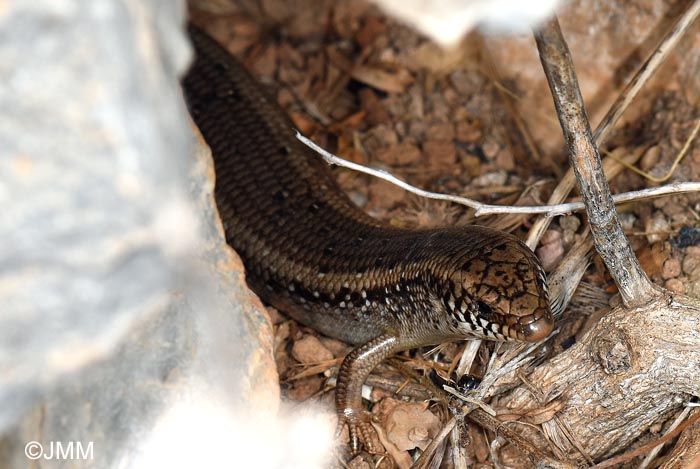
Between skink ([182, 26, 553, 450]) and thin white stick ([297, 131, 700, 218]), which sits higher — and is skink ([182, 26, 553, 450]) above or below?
below

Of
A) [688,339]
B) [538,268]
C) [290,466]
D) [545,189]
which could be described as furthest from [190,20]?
[688,339]

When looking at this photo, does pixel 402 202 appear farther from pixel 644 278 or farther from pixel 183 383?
pixel 183 383

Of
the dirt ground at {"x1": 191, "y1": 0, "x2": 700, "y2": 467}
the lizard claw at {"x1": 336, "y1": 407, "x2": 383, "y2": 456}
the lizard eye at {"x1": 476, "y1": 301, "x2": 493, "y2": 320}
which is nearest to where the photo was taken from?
the lizard eye at {"x1": 476, "y1": 301, "x2": 493, "y2": 320}

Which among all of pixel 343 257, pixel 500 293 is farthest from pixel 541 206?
pixel 343 257

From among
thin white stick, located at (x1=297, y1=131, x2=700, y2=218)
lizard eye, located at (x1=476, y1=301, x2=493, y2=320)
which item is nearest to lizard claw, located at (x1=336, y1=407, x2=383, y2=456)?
lizard eye, located at (x1=476, y1=301, x2=493, y2=320)

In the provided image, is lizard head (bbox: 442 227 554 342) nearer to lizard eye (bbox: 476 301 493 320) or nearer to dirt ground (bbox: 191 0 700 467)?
lizard eye (bbox: 476 301 493 320)

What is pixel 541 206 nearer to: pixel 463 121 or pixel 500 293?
pixel 500 293
